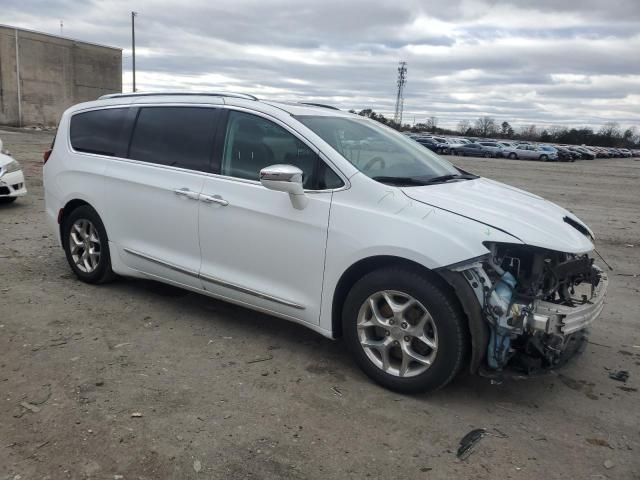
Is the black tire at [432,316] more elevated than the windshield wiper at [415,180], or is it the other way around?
the windshield wiper at [415,180]

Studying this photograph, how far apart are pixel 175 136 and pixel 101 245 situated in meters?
1.35

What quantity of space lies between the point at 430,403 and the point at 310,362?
0.93 meters

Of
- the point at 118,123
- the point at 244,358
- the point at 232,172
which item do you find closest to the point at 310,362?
the point at 244,358

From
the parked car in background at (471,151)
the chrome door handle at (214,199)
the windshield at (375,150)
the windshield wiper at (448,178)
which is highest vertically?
the windshield at (375,150)

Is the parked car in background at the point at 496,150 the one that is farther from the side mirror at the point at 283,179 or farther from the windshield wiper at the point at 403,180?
the side mirror at the point at 283,179

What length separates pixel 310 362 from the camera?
13.3ft

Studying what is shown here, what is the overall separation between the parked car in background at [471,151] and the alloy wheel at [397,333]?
162 ft

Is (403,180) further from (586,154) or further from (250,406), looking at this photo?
(586,154)

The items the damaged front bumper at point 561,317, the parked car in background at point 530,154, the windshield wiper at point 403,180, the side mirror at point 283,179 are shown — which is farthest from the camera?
the parked car in background at point 530,154

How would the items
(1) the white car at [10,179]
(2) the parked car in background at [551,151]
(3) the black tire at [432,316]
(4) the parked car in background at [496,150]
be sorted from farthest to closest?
(4) the parked car in background at [496,150]
(2) the parked car in background at [551,151]
(1) the white car at [10,179]
(3) the black tire at [432,316]

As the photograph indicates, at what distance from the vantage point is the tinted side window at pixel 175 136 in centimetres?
446

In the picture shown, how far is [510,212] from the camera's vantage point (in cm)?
362

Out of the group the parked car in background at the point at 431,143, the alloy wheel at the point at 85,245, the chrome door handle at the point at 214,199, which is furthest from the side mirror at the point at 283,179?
the parked car in background at the point at 431,143

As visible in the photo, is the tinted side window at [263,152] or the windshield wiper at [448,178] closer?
the tinted side window at [263,152]
